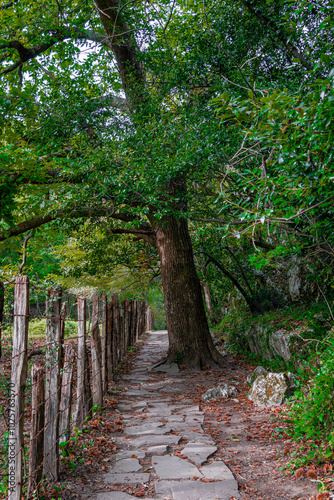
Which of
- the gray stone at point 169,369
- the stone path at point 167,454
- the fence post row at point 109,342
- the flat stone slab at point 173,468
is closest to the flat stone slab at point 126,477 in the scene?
the stone path at point 167,454

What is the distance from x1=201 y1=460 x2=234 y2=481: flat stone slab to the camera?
3.49 meters

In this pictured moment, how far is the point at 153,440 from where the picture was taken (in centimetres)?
457

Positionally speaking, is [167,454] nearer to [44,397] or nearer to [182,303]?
[44,397]

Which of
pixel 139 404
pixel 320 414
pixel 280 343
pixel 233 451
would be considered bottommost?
pixel 233 451

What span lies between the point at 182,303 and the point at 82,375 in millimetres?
4258

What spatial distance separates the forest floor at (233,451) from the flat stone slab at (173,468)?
101mm

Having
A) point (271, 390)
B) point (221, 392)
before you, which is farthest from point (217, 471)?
point (221, 392)

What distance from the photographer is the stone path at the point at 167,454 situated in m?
3.26

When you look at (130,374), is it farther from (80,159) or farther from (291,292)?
(80,159)

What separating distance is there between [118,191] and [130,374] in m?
4.70

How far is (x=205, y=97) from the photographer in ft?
23.5

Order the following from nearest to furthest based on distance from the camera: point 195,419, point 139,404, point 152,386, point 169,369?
point 195,419
point 139,404
point 152,386
point 169,369

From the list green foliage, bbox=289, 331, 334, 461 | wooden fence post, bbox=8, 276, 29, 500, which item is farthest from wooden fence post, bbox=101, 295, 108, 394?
wooden fence post, bbox=8, 276, 29, 500

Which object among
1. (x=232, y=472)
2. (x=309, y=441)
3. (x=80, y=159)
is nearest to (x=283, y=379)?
(x=309, y=441)
